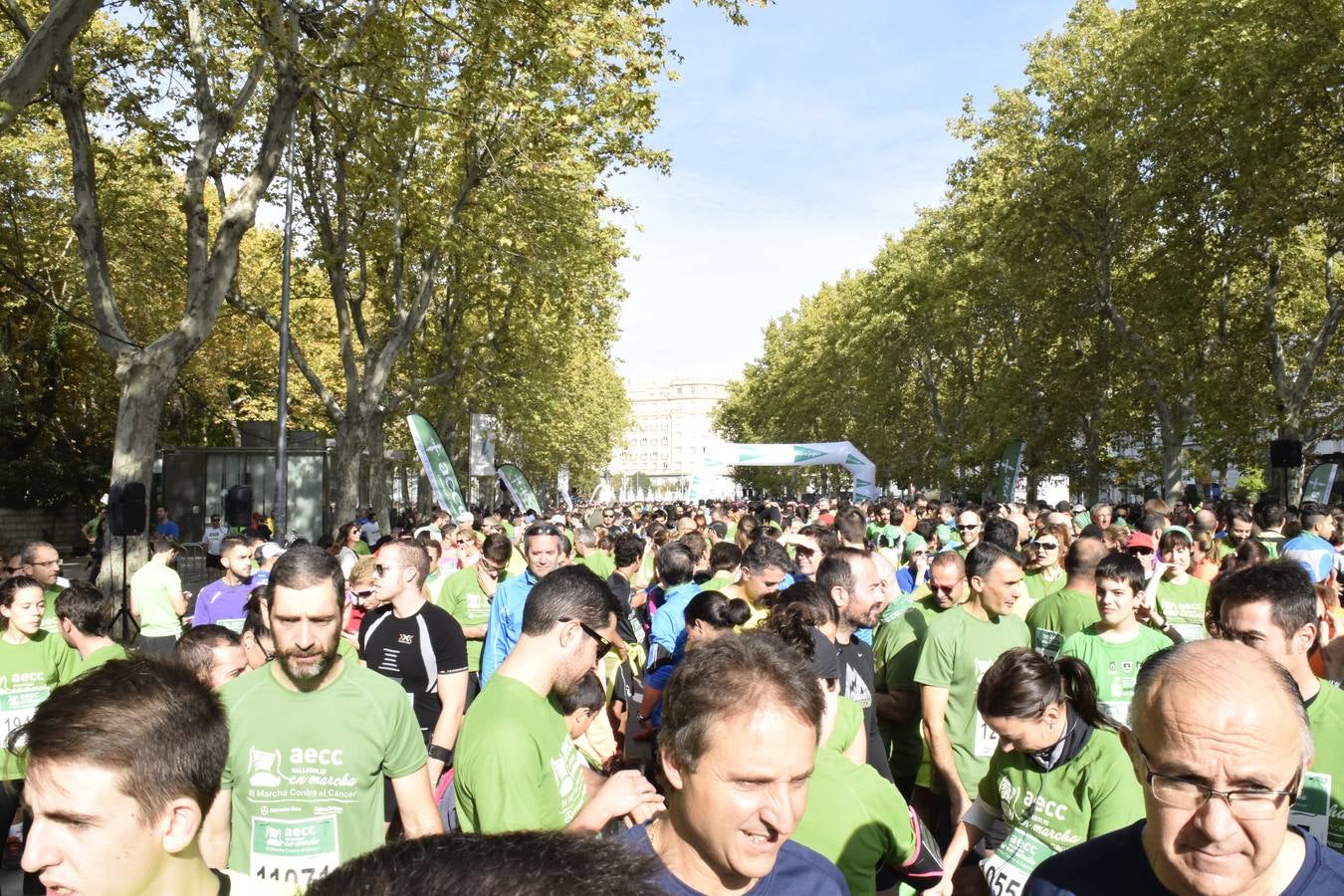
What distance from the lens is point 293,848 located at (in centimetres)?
340

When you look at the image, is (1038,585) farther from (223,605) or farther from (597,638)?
(223,605)

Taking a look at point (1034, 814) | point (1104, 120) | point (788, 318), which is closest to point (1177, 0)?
point (1104, 120)

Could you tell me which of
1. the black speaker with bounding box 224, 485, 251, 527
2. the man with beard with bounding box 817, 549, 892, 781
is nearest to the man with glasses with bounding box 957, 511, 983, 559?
the man with beard with bounding box 817, 549, 892, 781

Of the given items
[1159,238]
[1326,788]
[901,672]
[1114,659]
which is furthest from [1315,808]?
[1159,238]

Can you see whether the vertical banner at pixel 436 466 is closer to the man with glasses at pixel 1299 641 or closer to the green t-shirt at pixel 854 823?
the man with glasses at pixel 1299 641

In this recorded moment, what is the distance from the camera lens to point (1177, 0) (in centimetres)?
2202

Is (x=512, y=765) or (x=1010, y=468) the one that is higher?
(x=1010, y=468)

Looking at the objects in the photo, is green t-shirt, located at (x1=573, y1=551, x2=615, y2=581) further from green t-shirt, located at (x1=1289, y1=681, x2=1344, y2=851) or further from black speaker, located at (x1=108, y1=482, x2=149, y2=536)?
green t-shirt, located at (x1=1289, y1=681, x2=1344, y2=851)

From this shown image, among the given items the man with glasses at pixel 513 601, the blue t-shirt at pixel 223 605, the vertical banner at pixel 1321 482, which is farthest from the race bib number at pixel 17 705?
the vertical banner at pixel 1321 482

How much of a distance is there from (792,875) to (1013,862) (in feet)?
4.58

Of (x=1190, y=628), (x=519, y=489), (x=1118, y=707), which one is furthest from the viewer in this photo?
(x=519, y=489)

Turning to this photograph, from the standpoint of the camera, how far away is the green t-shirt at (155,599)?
898 cm

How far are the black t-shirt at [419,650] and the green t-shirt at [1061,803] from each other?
2.82 metres

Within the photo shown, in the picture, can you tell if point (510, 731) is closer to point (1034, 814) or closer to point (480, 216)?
point (1034, 814)
